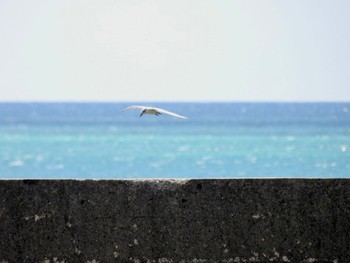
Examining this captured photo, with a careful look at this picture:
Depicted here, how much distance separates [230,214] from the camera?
14.8 feet

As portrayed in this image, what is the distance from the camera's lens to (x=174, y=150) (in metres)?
52.2

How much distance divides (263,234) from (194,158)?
1659 inches

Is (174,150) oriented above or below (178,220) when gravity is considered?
below

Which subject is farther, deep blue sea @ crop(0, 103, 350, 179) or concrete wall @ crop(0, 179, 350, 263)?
deep blue sea @ crop(0, 103, 350, 179)

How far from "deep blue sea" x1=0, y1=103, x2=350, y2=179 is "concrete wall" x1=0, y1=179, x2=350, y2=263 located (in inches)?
1255

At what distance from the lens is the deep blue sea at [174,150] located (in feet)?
131

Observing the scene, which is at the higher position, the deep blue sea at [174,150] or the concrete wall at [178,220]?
the concrete wall at [178,220]

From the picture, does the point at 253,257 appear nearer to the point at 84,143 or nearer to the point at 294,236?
the point at 294,236

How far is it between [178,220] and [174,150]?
47696 mm

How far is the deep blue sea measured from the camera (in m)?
39.8

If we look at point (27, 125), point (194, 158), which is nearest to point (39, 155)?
point (194, 158)

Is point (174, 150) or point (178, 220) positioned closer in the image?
point (178, 220)

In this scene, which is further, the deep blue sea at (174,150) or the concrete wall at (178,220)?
the deep blue sea at (174,150)

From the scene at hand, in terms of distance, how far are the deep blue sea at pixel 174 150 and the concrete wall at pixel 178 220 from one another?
31.9m
